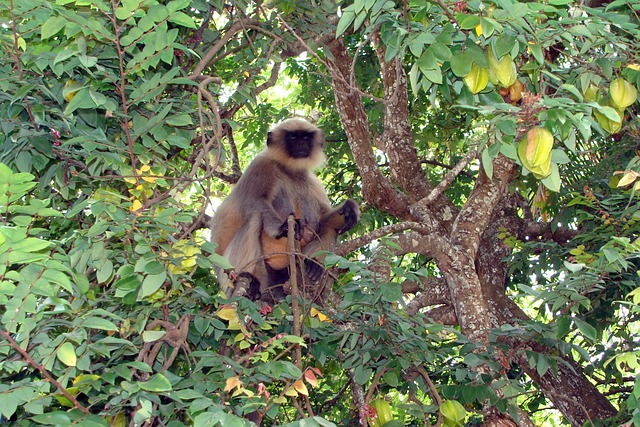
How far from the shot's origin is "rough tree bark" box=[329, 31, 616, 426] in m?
4.62

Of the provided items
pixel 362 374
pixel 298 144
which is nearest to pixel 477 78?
pixel 362 374

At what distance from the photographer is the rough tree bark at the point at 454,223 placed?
4617 mm

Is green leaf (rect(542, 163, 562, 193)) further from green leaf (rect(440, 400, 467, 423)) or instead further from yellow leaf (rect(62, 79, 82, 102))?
yellow leaf (rect(62, 79, 82, 102))

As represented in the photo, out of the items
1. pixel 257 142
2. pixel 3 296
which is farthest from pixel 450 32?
pixel 257 142

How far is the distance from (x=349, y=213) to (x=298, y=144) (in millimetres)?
684

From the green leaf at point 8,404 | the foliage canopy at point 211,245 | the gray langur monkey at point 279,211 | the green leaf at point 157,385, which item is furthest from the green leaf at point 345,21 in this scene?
the gray langur monkey at point 279,211

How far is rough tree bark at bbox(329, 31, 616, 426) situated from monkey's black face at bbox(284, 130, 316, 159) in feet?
1.11

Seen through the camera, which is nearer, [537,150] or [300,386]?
[537,150]

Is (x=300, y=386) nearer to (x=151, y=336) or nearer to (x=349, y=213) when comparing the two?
(x=151, y=336)

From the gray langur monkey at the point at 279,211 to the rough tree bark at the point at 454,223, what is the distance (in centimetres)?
35

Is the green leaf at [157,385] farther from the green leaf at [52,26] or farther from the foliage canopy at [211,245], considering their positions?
the green leaf at [52,26]

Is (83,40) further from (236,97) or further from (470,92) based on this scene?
(470,92)

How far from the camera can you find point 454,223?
196 inches

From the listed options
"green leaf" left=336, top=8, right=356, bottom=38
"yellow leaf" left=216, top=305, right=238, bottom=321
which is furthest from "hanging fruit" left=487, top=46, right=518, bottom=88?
"yellow leaf" left=216, top=305, right=238, bottom=321
